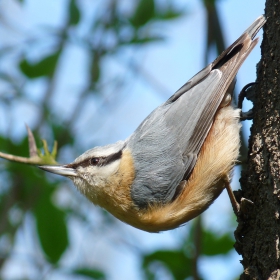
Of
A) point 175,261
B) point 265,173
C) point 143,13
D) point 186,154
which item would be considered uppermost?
point 143,13

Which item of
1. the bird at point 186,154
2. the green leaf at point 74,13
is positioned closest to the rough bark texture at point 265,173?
the bird at point 186,154

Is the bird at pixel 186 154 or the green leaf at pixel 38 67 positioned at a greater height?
the green leaf at pixel 38 67

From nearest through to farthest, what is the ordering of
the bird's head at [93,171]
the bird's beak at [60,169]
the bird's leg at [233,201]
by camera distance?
the bird's leg at [233,201], the bird's beak at [60,169], the bird's head at [93,171]

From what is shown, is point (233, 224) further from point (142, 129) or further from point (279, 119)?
point (279, 119)

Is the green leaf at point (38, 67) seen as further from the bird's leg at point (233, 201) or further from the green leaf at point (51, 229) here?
the bird's leg at point (233, 201)

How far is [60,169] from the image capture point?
145 inches

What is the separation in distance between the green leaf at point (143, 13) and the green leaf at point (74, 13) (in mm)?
427

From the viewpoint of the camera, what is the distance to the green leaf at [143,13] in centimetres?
418

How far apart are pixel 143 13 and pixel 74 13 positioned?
546mm

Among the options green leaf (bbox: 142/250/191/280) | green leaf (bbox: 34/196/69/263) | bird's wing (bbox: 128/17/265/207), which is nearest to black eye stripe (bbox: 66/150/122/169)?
bird's wing (bbox: 128/17/265/207)

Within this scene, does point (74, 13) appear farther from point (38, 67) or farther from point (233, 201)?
point (233, 201)

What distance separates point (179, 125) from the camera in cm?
353

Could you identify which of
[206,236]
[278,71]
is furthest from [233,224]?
[278,71]

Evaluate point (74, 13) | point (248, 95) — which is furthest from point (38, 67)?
point (248, 95)
